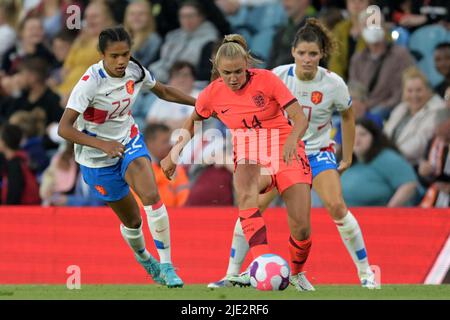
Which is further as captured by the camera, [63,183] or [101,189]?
[63,183]

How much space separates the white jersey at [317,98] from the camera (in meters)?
11.5

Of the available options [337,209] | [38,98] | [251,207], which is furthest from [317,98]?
[38,98]

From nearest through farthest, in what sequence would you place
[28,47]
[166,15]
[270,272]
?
[270,272]
[166,15]
[28,47]

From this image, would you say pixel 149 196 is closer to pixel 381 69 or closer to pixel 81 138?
pixel 81 138

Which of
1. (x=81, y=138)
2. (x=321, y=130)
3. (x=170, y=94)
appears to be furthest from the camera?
(x=321, y=130)

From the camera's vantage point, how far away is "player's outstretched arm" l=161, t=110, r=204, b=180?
33.9ft

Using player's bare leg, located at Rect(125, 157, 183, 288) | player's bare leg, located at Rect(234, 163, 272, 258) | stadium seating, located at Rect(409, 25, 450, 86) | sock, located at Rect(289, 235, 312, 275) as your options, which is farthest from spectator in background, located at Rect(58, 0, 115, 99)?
player's bare leg, located at Rect(234, 163, 272, 258)

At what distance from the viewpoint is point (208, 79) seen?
16.1 m

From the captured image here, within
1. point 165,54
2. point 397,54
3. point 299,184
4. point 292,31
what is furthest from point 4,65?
point 299,184

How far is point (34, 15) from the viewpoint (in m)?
18.5

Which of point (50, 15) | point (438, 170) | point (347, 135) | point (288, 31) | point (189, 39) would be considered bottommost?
point (347, 135)

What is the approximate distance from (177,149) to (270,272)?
1.38 meters

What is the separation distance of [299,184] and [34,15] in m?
9.23

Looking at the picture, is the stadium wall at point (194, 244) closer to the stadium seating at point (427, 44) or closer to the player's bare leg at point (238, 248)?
the player's bare leg at point (238, 248)
